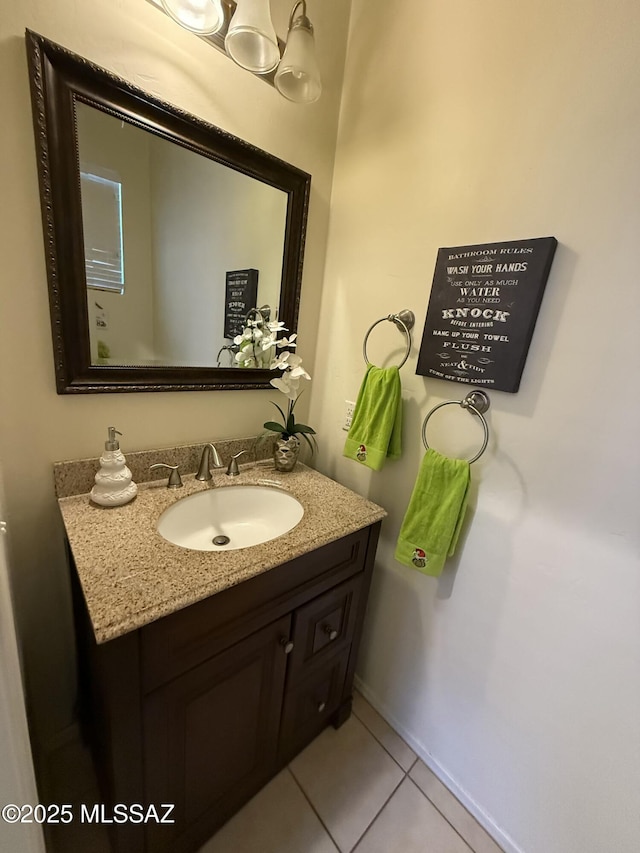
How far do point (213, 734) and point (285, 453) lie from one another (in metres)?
0.79

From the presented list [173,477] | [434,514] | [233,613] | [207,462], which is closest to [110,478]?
[173,477]

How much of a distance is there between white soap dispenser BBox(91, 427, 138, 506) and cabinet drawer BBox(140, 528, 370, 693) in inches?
15.8

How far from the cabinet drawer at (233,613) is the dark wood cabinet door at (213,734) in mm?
40

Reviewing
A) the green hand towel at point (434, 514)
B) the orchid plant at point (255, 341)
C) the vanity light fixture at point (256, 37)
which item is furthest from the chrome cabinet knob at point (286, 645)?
the vanity light fixture at point (256, 37)

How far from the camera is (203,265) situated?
1098 mm

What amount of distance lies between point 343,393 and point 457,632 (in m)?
0.90

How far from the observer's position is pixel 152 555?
0.76m

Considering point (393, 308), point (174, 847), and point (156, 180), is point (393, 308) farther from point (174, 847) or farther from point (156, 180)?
point (174, 847)

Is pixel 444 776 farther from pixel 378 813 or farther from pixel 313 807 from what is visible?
pixel 313 807

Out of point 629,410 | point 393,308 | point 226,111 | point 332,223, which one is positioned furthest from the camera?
point 332,223

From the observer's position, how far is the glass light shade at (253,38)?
0.80 m

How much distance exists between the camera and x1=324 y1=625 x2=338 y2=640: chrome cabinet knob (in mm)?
1065

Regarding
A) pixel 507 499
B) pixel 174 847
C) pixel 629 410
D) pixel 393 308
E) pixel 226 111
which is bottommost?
pixel 174 847

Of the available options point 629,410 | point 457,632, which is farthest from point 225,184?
point 457,632
